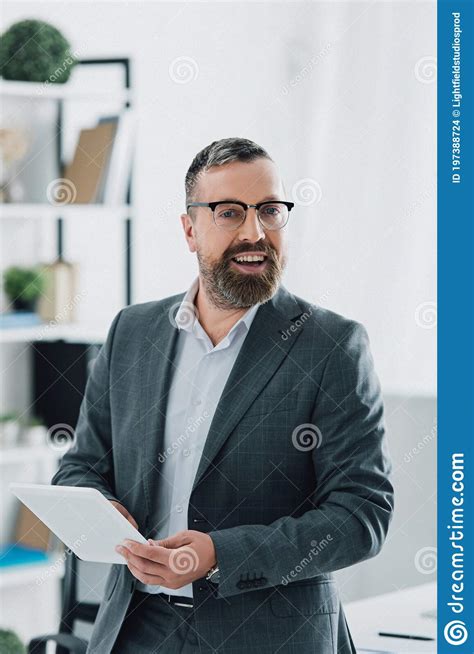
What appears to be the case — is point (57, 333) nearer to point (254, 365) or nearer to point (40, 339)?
point (40, 339)

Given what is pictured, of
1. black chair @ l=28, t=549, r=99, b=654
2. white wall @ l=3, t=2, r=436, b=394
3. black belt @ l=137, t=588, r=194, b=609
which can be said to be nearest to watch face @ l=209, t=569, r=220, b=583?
black belt @ l=137, t=588, r=194, b=609

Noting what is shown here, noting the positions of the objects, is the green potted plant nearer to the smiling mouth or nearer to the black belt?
the smiling mouth

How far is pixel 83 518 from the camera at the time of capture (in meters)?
1.60

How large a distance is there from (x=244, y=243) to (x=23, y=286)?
1727 mm

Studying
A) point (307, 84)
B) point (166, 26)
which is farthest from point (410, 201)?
point (166, 26)

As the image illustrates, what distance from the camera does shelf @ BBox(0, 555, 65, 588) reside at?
3.22 meters

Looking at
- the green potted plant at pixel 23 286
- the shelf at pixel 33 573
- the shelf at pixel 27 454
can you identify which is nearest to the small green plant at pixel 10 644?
the shelf at pixel 33 573

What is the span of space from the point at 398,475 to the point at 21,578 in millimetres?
1331

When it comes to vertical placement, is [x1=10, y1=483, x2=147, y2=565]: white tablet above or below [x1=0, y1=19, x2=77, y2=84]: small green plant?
below

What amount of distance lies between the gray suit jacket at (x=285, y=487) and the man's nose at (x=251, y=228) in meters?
0.17

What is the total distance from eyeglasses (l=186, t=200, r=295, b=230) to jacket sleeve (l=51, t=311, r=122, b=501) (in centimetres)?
36

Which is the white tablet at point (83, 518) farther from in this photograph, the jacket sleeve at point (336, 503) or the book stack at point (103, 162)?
the book stack at point (103, 162)

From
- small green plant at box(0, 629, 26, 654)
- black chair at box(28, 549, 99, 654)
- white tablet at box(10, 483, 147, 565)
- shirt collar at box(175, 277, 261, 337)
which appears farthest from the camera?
small green plant at box(0, 629, 26, 654)
